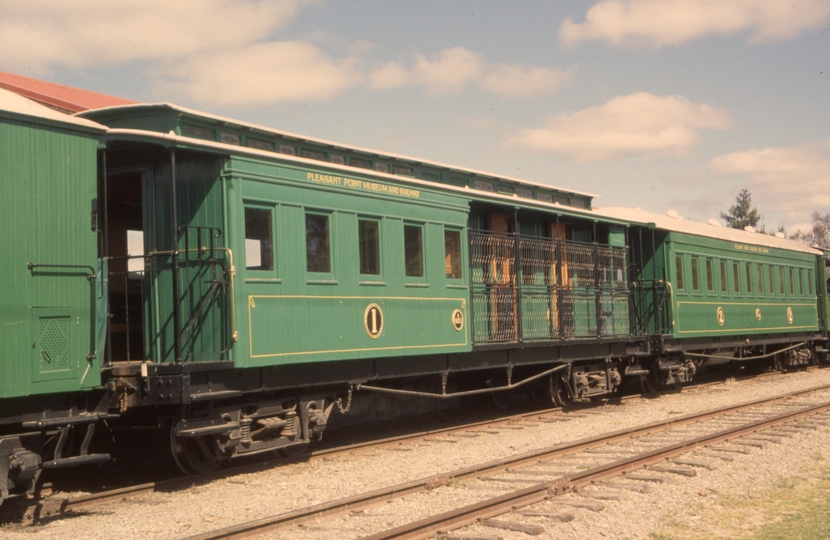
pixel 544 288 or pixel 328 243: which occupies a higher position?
pixel 328 243

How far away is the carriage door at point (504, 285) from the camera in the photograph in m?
14.2

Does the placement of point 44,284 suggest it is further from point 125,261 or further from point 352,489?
point 352,489

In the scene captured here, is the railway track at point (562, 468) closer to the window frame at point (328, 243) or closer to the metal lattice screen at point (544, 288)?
the metal lattice screen at point (544, 288)

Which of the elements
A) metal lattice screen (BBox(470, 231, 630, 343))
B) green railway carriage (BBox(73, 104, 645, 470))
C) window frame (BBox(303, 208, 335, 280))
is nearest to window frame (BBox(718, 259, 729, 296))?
metal lattice screen (BBox(470, 231, 630, 343))

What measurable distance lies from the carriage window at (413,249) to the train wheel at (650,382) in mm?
8988

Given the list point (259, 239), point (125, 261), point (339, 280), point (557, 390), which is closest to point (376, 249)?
point (339, 280)

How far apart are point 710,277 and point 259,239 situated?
14287 millimetres

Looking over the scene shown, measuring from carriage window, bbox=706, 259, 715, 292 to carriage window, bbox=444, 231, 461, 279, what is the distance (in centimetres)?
994

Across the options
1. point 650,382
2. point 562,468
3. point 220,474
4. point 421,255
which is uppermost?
point 421,255

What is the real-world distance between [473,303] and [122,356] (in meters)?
5.45

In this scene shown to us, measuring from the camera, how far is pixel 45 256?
7930 mm

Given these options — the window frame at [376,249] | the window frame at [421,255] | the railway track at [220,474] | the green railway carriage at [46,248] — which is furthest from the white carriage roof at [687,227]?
the green railway carriage at [46,248]

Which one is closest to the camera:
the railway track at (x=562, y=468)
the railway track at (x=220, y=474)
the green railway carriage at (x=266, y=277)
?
the railway track at (x=562, y=468)

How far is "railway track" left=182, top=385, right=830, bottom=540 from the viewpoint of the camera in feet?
24.3
